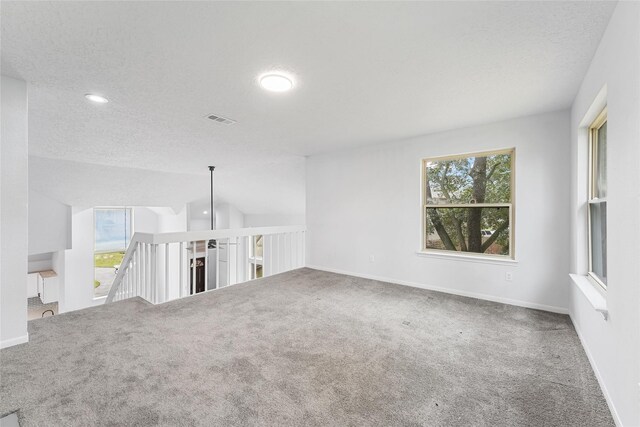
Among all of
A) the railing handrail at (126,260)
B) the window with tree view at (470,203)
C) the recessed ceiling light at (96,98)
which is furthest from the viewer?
the railing handrail at (126,260)

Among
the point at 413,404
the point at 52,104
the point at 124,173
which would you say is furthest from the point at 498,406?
the point at 124,173

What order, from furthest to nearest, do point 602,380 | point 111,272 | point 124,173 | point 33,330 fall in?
point 111,272 → point 124,173 → point 33,330 → point 602,380

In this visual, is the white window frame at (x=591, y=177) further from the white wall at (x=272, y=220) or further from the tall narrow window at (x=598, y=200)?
the white wall at (x=272, y=220)

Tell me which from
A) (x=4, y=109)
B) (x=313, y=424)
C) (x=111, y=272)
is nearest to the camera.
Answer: (x=313, y=424)

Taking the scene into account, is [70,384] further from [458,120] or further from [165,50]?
[458,120]

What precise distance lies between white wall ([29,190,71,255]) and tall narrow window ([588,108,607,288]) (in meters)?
8.72

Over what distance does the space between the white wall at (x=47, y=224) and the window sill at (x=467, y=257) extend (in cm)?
756

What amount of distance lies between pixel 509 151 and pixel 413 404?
3.03m

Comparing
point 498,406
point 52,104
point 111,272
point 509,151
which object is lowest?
point 111,272

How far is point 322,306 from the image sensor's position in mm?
3174

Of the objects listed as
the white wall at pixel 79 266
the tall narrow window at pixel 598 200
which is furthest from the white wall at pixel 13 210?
the tall narrow window at pixel 598 200

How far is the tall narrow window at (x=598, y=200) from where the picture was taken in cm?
203

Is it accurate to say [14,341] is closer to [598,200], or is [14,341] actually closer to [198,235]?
[198,235]

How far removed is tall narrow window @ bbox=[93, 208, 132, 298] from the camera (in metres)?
7.31
